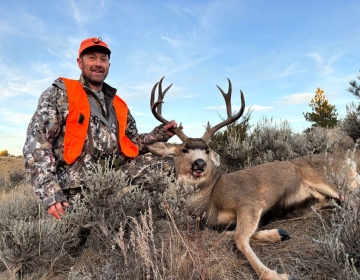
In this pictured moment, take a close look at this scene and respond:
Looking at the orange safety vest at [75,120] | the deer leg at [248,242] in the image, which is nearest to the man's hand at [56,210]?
the orange safety vest at [75,120]

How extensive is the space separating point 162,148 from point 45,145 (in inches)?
59.6

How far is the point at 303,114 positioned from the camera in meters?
24.6

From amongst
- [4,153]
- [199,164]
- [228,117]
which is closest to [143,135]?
[228,117]

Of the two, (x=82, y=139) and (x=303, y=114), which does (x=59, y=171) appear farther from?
(x=303, y=114)

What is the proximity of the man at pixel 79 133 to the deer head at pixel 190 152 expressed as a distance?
1.05ft

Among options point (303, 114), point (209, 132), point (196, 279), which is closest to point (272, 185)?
point (209, 132)

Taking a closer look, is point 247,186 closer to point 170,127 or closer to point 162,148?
point 162,148

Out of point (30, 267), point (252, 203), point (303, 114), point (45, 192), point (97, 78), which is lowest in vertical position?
point (30, 267)

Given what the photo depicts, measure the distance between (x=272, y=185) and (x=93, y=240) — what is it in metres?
2.18

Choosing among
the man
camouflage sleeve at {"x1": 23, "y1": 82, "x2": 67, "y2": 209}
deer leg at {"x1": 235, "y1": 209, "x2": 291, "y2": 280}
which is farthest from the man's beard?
deer leg at {"x1": 235, "y1": 209, "x2": 291, "y2": 280}

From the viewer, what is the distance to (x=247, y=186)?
4031 millimetres

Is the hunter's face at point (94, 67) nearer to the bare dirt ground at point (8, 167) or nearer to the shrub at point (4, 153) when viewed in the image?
the bare dirt ground at point (8, 167)

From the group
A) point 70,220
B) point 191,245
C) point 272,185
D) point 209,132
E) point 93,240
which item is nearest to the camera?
point 191,245

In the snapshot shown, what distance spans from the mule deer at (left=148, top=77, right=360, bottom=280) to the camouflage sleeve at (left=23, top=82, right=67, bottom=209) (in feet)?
4.13
